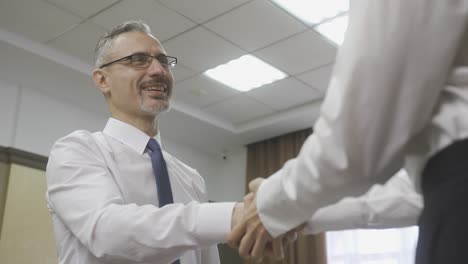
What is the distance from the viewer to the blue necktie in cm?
153

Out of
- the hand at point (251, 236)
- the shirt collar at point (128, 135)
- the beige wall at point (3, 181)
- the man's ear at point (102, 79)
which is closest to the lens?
the hand at point (251, 236)

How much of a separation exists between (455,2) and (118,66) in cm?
136

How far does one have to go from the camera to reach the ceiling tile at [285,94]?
455 cm

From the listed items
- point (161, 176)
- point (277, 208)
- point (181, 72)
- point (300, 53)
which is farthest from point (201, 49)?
point (277, 208)

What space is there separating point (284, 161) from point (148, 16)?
8.41 ft

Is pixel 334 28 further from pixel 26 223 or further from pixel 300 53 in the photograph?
pixel 26 223

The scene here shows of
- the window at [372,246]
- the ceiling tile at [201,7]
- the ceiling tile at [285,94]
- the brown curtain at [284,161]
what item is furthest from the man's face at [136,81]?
the brown curtain at [284,161]

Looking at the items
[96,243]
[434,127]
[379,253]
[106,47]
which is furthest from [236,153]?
[434,127]

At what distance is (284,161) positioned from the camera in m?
5.58

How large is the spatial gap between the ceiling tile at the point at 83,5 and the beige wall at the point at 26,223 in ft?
4.54

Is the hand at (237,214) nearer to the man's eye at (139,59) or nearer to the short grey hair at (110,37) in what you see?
the man's eye at (139,59)

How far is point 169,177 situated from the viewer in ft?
5.51

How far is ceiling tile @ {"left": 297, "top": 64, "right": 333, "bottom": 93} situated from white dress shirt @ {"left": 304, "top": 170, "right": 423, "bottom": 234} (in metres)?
3.13

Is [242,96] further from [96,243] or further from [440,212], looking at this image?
[440,212]
